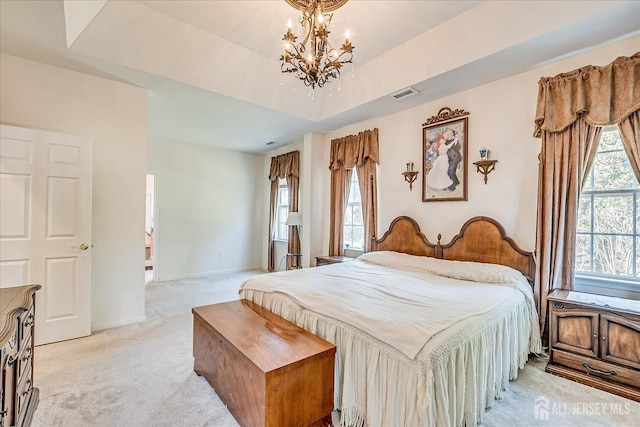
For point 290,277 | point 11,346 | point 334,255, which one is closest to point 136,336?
point 290,277

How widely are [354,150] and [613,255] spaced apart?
3.23 meters

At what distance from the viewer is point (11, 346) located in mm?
1256

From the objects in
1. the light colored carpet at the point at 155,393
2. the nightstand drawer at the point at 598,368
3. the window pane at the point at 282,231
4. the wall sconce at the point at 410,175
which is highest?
the wall sconce at the point at 410,175

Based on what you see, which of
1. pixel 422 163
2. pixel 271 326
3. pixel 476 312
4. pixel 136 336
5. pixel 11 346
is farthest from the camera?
pixel 422 163

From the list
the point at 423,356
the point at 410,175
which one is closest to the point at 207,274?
the point at 410,175

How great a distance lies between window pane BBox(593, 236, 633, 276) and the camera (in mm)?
2475

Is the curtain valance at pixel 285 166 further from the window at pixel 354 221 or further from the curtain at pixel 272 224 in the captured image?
the window at pixel 354 221

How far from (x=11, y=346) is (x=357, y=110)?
3944mm

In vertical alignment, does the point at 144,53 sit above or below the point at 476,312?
above

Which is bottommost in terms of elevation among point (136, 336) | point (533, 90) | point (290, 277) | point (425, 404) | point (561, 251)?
point (136, 336)

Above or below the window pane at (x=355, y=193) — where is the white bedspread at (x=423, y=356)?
below

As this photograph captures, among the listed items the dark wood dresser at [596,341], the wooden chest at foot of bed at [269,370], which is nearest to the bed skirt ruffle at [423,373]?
the wooden chest at foot of bed at [269,370]

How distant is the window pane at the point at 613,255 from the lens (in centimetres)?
247

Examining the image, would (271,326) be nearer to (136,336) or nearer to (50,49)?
(136,336)
